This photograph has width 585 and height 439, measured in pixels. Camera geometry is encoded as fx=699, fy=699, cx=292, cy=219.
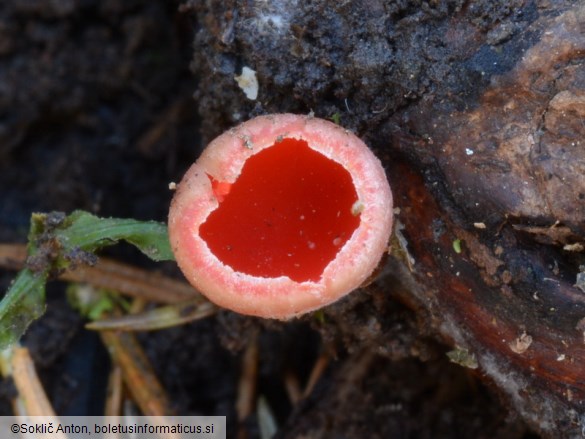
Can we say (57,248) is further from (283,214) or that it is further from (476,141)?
(476,141)

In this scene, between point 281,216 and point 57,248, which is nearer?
point 281,216

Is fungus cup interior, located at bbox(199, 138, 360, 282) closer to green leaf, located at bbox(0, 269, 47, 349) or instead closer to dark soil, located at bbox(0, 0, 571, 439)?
dark soil, located at bbox(0, 0, 571, 439)

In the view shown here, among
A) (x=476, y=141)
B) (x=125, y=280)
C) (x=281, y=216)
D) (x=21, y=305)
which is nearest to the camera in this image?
(x=476, y=141)

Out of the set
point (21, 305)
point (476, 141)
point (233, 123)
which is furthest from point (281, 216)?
point (21, 305)

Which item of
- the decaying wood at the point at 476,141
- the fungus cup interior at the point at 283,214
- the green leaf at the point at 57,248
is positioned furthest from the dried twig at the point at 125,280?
the decaying wood at the point at 476,141

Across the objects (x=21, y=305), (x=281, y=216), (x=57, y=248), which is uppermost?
(x=281, y=216)

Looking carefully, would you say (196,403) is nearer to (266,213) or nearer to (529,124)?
(266,213)

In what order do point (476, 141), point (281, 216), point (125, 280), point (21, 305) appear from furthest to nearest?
point (125, 280), point (21, 305), point (281, 216), point (476, 141)

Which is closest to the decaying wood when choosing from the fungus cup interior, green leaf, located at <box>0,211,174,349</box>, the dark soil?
the dark soil
